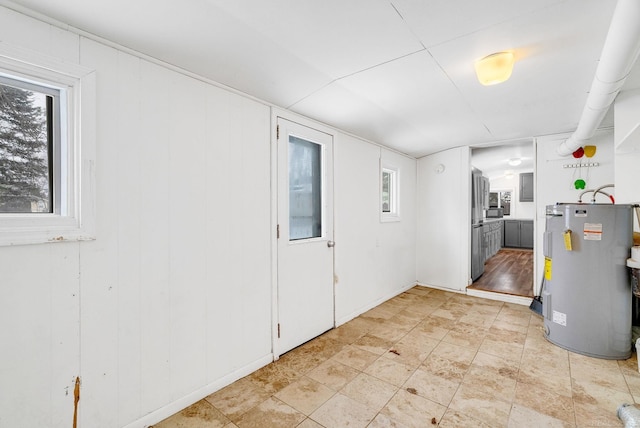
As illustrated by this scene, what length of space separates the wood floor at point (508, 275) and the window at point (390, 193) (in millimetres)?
1689

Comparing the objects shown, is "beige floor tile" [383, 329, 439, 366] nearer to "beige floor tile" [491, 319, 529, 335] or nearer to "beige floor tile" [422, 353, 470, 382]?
"beige floor tile" [422, 353, 470, 382]

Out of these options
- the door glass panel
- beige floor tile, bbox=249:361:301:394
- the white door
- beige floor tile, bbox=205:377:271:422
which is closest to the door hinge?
beige floor tile, bbox=205:377:271:422

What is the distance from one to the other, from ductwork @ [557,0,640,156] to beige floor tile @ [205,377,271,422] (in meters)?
2.84

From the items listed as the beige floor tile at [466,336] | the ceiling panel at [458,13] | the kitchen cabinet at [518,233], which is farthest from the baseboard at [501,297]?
the kitchen cabinet at [518,233]

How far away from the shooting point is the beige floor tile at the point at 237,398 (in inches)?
71.3

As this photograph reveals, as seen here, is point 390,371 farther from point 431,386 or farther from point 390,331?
point 390,331

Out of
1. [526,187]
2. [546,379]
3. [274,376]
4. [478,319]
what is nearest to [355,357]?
[274,376]

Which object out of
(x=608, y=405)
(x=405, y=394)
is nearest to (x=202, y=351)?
(x=405, y=394)

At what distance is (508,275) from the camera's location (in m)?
5.11

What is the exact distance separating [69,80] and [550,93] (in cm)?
342

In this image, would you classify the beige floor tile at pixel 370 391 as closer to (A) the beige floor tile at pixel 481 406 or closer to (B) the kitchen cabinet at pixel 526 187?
(A) the beige floor tile at pixel 481 406

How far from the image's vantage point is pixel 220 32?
1.50 m

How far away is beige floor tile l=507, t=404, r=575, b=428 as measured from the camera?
1.66m

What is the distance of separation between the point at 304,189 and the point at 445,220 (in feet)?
9.11
